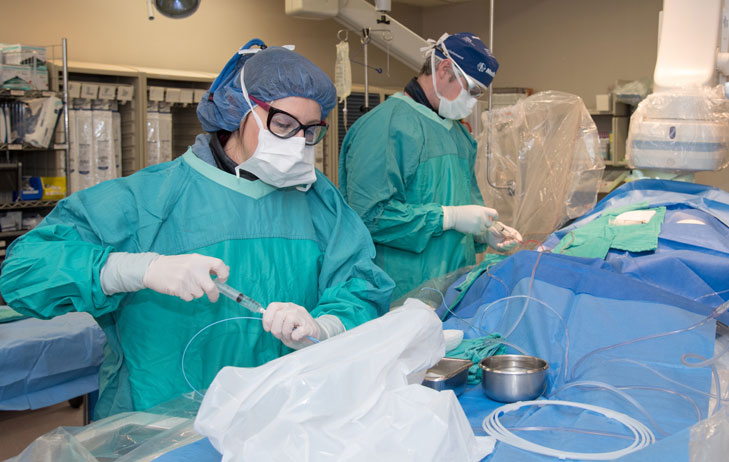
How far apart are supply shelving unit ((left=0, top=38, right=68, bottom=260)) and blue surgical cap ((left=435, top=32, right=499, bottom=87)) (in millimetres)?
2025

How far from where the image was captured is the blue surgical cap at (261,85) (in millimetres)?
1510

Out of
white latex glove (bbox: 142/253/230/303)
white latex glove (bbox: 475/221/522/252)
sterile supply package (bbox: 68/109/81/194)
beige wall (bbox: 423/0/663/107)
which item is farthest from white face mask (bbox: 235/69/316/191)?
beige wall (bbox: 423/0/663/107)

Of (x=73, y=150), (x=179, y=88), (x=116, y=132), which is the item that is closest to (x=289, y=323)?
(x=73, y=150)

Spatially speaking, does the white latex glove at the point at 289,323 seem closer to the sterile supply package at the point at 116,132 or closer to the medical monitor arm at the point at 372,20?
the medical monitor arm at the point at 372,20

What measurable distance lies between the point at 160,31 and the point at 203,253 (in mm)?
3916

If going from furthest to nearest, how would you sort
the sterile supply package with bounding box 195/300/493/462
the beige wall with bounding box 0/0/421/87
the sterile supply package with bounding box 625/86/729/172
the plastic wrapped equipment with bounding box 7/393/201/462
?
the beige wall with bounding box 0/0/421/87
the sterile supply package with bounding box 625/86/729/172
the plastic wrapped equipment with bounding box 7/393/201/462
the sterile supply package with bounding box 195/300/493/462

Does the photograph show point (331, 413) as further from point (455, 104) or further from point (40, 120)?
point (40, 120)

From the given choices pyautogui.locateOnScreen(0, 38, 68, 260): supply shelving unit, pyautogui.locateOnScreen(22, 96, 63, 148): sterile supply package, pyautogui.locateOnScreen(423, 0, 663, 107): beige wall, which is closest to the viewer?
pyautogui.locateOnScreen(0, 38, 68, 260): supply shelving unit

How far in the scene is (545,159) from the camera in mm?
3311

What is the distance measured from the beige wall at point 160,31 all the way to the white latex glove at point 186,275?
360cm

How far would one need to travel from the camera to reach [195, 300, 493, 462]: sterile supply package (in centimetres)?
89

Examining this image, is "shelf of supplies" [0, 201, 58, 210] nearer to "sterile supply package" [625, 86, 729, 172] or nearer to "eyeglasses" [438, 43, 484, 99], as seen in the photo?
"eyeglasses" [438, 43, 484, 99]

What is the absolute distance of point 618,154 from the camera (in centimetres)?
543

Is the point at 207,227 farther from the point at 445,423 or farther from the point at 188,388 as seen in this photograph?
the point at 445,423
